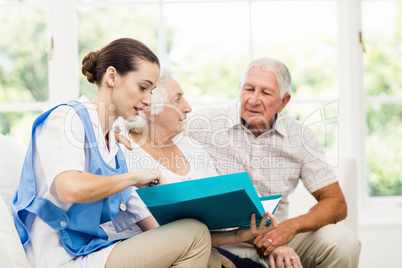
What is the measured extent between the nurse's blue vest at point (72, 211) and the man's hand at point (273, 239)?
71 centimetres

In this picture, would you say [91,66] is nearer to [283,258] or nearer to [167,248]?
[167,248]

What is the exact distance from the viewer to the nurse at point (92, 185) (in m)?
1.36

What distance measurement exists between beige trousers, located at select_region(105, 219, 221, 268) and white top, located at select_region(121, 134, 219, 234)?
0.39 m

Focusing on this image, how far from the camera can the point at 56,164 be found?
1350 millimetres

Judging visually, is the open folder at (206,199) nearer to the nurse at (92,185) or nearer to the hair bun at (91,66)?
the nurse at (92,185)

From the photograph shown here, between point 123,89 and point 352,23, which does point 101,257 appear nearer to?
point 123,89

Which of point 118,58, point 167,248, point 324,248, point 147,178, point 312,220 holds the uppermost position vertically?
point 118,58

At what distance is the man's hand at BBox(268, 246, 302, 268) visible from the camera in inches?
73.9

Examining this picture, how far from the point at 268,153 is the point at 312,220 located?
38 cm

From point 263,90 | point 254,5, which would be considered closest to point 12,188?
point 263,90

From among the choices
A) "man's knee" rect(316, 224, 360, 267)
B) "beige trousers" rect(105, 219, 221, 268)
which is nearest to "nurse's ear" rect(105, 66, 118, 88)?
"beige trousers" rect(105, 219, 221, 268)

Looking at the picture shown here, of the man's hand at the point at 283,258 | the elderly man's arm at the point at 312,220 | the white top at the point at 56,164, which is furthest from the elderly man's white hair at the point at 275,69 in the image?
the white top at the point at 56,164

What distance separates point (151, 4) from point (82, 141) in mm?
1844

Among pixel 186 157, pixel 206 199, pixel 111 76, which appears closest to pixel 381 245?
pixel 186 157
